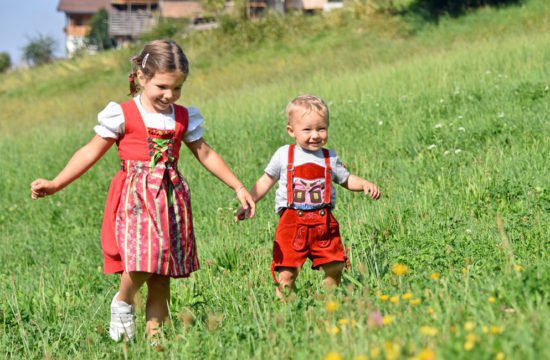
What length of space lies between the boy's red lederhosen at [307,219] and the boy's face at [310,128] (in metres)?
0.12

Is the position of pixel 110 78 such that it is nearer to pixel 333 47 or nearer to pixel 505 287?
pixel 333 47

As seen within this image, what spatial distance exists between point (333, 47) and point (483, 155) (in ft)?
64.5

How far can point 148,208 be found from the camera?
4398mm

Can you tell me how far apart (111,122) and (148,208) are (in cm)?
55

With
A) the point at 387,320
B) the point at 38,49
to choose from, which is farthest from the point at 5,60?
the point at 387,320

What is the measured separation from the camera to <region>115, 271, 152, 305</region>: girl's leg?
4477 mm

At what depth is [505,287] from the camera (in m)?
3.41

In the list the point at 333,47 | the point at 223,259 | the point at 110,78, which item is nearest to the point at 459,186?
the point at 223,259

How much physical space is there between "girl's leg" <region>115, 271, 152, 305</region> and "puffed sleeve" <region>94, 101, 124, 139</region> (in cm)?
82

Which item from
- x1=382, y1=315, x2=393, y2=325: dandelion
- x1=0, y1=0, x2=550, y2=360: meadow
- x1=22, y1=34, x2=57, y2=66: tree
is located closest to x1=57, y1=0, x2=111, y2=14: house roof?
x1=22, y1=34, x2=57, y2=66: tree

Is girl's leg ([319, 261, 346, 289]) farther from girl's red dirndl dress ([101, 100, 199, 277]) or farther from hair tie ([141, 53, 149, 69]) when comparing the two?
hair tie ([141, 53, 149, 69])

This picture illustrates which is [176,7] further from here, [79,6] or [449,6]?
[449,6]

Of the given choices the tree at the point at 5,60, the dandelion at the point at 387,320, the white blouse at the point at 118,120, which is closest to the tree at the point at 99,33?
the tree at the point at 5,60

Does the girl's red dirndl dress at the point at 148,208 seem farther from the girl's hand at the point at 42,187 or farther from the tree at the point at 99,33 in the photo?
the tree at the point at 99,33
